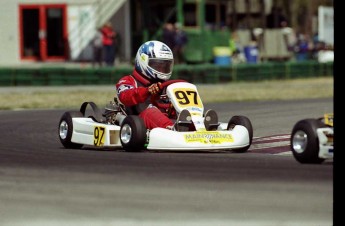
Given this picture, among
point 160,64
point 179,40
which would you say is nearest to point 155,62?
point 160,64

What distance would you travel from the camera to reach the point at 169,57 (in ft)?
34.7

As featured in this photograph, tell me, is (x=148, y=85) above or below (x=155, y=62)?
below

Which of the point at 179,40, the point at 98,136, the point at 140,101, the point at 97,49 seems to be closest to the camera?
the point at 140,101

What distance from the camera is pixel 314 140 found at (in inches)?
330

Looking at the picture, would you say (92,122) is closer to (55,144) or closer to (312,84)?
(55,144)

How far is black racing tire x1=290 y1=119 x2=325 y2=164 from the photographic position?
331 inches

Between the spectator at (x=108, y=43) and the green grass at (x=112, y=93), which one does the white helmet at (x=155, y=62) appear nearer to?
the green grass at (x=112, y=93)

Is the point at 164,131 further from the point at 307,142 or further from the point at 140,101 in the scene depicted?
the point at 307,142

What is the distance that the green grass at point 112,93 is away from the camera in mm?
18781

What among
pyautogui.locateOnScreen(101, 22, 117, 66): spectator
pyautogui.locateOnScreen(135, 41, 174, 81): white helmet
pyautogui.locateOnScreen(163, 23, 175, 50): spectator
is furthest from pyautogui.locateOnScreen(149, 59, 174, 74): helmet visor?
pyautogui.locateOnScreen(163, 23, 175, 50): spectator

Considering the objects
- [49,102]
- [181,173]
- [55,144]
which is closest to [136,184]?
[181,173]

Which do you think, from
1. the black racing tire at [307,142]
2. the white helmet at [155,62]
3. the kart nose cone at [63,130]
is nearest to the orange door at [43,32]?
the kart nose cone at [63,130]

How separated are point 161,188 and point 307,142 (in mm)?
1600

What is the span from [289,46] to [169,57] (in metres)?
26.0
